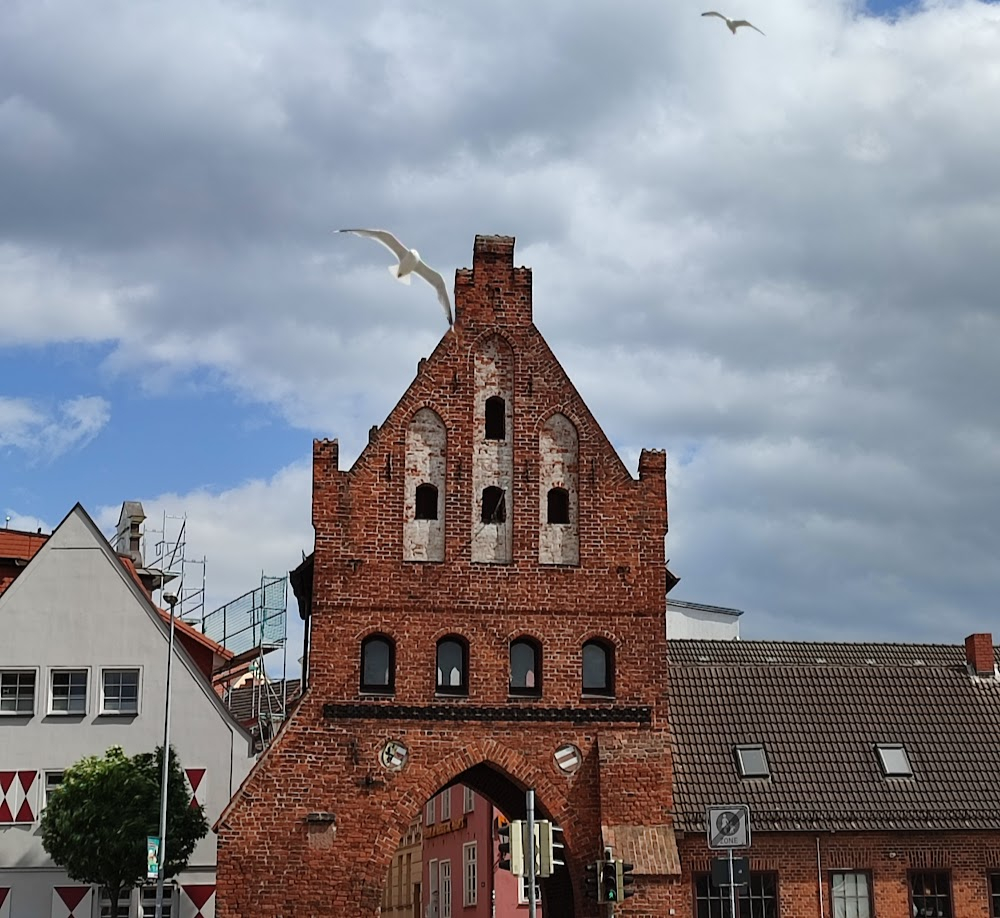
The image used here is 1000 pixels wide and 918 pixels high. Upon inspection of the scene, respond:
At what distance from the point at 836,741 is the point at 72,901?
19415 mm

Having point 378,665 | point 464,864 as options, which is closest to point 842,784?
point 378,665

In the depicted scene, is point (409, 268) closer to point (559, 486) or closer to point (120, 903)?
point (559, 486)

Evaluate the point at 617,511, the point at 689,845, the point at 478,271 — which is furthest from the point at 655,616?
the point at 478,271

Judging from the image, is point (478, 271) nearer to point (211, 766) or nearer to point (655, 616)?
point (655, 616)

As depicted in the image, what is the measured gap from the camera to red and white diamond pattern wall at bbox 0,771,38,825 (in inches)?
1603

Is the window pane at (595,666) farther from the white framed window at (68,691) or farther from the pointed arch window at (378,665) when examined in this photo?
the white framed window at (68,691)

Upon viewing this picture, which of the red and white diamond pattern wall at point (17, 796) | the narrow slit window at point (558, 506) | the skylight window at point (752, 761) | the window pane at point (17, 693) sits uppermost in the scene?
the narrow slit window at point (558, 506)

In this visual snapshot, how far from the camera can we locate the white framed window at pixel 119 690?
41906 mm

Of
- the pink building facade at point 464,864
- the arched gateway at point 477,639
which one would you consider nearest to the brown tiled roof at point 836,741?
the arched gateway at point 477,639

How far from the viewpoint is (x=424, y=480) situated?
1428 inches

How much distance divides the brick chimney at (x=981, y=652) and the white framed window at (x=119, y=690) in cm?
2210

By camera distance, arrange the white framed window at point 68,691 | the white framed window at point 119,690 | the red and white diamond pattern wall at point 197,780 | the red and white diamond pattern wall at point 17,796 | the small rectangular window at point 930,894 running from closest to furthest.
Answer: the small rectangular window at point 930,894
the red and white diamond pattern wall at point 17,796
the red and white diamond pattern wall at point 197,780
the white framed window at point 68,691
the white framed window at point 119,690

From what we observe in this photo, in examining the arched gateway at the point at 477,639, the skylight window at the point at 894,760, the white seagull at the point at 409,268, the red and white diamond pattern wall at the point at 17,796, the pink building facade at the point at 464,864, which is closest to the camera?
the white seagull at the point at 409,268

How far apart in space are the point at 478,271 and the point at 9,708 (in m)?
16.7
